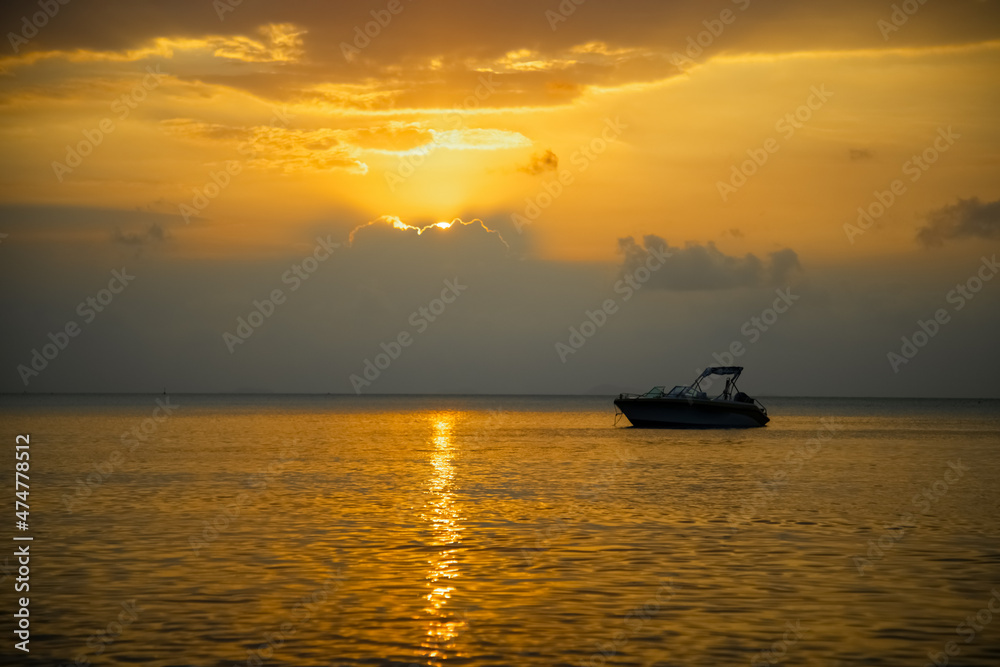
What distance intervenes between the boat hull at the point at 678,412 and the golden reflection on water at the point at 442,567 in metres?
42.7

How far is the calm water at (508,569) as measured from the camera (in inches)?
588

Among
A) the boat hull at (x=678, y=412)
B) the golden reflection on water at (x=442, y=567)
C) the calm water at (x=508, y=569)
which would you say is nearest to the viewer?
the calm water at (x=508, y=569)

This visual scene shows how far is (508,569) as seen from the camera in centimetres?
2089

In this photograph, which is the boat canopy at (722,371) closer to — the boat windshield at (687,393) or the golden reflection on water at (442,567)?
the boat windshield at (687,393)

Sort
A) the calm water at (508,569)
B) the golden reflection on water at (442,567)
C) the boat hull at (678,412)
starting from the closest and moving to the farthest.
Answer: the calm water at (508,569) < the golden reflection on water at (442,567) < the boat hull at (678,412)

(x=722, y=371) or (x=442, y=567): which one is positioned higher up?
(x=722, y=371)

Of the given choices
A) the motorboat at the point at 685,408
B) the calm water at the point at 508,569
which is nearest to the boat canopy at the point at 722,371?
the motorboat at the point at 685,408

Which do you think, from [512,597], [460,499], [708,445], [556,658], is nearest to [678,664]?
[556,658]

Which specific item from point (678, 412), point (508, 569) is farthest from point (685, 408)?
point (508, 569)

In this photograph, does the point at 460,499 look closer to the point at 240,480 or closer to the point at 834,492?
the point at 240,480

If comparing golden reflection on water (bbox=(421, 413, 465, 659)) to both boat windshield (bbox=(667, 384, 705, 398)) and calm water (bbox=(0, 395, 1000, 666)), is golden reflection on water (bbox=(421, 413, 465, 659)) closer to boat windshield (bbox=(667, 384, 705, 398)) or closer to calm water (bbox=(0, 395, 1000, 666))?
calm water (bbox=(0, 395, 1000, 666))

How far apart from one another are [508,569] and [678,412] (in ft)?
216

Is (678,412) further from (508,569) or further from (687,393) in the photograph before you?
(508,569)

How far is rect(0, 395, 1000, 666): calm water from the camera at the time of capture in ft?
49.0
